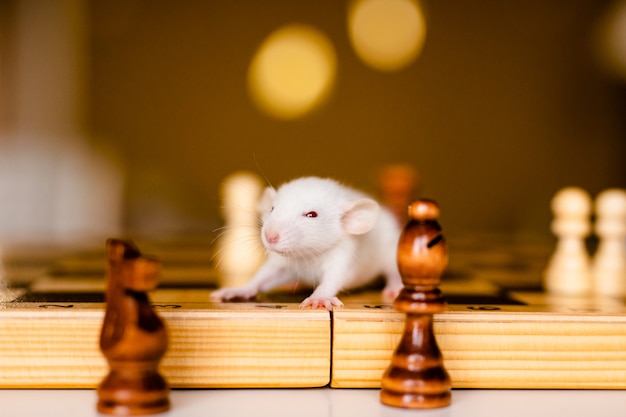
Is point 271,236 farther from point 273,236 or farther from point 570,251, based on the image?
point 570,251

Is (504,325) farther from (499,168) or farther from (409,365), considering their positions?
(499,168)

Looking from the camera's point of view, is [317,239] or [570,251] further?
[570,251]

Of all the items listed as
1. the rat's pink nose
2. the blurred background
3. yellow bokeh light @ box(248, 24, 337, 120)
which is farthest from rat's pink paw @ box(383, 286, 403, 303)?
yellow bokeh light @ box(248, 24, 337, 120)

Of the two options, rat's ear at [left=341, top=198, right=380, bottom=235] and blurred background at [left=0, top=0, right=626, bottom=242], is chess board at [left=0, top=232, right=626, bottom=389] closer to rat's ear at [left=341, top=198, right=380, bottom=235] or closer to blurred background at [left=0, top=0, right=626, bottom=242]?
rat's ear at [left=341, top=198, right=380, bottom=235]

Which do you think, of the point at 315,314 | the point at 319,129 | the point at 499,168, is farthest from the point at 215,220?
the point at 315,314

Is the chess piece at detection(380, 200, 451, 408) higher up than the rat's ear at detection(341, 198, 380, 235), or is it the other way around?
the rat's ear at detection(341, 198, 380, 235)

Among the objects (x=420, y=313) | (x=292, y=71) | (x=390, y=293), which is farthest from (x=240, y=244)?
(x=292, y=71)

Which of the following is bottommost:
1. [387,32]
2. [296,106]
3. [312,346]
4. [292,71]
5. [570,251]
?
[312,346]
